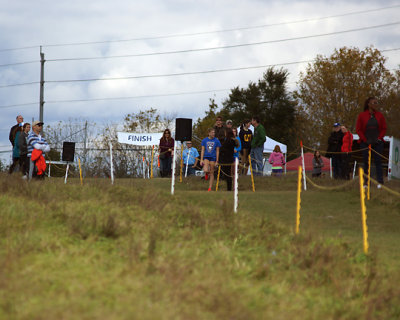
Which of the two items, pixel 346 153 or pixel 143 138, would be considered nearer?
pixel 346 153

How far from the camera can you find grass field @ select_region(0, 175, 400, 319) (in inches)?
204

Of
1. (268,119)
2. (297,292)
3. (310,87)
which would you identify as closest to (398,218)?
(297,292)

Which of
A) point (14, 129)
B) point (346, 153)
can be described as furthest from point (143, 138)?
point (346, 153)

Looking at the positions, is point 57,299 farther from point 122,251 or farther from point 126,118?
point 126,118

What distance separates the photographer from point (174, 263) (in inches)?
257

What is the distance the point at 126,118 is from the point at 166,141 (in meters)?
20.5

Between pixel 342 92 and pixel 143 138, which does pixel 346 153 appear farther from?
pixel 342 92

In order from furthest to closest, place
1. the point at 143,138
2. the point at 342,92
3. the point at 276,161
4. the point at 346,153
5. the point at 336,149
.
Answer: the point at 342,92
the point at 143,138
the point at 276,161
the point at 336,149
the point at 346,153

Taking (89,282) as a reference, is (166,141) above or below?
above

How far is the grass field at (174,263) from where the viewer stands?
518 centimetres

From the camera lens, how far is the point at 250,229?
9.00 meters

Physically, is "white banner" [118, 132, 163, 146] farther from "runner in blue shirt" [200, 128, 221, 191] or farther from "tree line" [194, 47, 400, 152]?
"tree line" [194, 47, 400, 152]

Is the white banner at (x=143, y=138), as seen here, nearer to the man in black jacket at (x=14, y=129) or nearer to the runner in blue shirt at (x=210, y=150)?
the man in black jacket at (x=14, y=129)

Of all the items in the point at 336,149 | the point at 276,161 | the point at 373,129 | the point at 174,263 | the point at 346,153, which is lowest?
the point at 174,263
